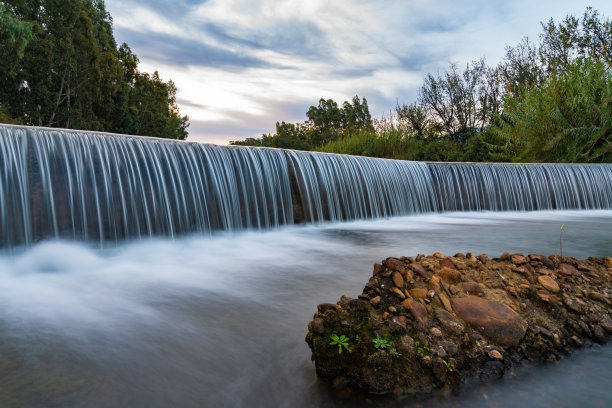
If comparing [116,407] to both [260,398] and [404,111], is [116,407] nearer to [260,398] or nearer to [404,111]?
[260,398]

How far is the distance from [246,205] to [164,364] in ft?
17.9

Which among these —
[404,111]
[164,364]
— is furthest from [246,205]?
[404,111]

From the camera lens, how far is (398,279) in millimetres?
2143

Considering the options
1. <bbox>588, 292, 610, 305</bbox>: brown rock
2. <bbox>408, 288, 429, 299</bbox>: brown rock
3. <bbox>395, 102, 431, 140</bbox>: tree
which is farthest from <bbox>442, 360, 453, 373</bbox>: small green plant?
<bbox>395, 102, 431, 140</bbox>: tree

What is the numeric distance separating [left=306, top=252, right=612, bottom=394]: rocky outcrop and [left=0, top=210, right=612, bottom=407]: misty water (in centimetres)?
10

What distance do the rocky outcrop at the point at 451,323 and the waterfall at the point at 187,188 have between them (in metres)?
4.86

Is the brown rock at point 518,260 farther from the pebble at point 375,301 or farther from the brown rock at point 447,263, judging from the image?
the pebble at point 375,301

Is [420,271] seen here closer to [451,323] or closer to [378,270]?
A: [378,270]

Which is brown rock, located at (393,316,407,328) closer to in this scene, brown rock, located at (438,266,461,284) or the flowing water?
the flowing water

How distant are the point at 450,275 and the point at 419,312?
462 millimetres

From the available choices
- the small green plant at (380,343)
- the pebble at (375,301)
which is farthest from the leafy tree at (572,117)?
the small green plant at (380,343)

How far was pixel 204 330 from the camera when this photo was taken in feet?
8.53

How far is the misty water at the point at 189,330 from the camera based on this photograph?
5.91ft

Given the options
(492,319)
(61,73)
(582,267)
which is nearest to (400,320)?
(492,319)
